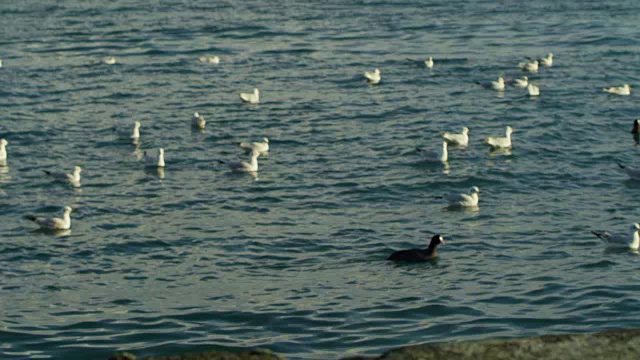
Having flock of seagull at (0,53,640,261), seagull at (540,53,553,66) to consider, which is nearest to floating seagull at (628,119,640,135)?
flock of seagull at (0,53,640,261)

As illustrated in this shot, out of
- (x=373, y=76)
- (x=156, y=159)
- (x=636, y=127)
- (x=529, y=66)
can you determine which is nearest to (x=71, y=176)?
(x=156, y=159)

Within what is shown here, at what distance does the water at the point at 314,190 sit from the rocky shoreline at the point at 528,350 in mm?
6662

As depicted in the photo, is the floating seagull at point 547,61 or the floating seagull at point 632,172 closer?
the floating seagull at point 632,172

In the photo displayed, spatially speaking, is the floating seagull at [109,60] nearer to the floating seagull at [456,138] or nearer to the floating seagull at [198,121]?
the floating seagull at [198,121]

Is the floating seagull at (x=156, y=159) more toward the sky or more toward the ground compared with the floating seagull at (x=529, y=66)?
more toward the ground

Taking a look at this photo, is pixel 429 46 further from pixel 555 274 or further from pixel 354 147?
pixel 555 274

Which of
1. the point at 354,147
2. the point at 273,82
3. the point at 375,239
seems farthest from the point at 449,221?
the point at 273,82

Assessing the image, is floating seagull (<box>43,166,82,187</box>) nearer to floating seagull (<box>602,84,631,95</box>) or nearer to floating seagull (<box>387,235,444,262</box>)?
floating seagull (<box>387,235,444,262</box>)

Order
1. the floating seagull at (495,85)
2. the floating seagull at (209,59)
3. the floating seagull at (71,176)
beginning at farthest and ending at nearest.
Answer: the floating seagull at (209,59) → the floating seagull at (495,85) → the floating seagull at (71,176)

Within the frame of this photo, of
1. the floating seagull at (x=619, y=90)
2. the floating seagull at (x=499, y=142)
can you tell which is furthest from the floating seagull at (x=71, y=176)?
the floating seagull at (x=619, y=90)

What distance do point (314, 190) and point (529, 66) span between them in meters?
14.3

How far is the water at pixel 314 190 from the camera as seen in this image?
15.1 meters

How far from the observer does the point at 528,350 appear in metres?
6.75

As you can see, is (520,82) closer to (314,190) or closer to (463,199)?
(314,190)
